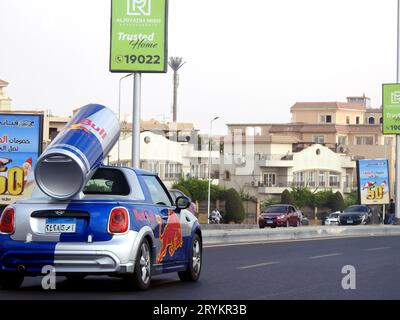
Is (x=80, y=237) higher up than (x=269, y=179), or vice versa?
(x=269, y=179)

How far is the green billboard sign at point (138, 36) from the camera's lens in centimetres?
3288

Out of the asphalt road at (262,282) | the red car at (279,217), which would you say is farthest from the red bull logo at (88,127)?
the red car at (279,217)

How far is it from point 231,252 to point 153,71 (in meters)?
8.13

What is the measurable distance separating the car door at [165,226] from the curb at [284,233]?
1535cm

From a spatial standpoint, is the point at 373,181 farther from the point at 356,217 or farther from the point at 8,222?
the point at 8,222

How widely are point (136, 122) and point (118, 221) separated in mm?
20569

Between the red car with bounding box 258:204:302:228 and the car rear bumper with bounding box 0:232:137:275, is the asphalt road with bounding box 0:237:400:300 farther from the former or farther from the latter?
the red car with bounding box 258:204:302:228

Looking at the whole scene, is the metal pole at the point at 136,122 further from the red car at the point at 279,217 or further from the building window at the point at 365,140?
the building window at the point at 365,140

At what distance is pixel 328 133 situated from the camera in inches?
6289

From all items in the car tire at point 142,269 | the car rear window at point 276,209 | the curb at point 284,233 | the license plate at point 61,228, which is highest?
the car rear window at point 276,209

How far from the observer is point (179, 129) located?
153 m

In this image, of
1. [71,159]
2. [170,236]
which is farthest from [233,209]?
[71,159]

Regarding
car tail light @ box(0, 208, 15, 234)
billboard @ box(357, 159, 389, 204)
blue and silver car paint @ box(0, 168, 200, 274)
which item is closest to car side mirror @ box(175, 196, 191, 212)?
blue and silver car paint @ box(0, 168, 200, 274)
